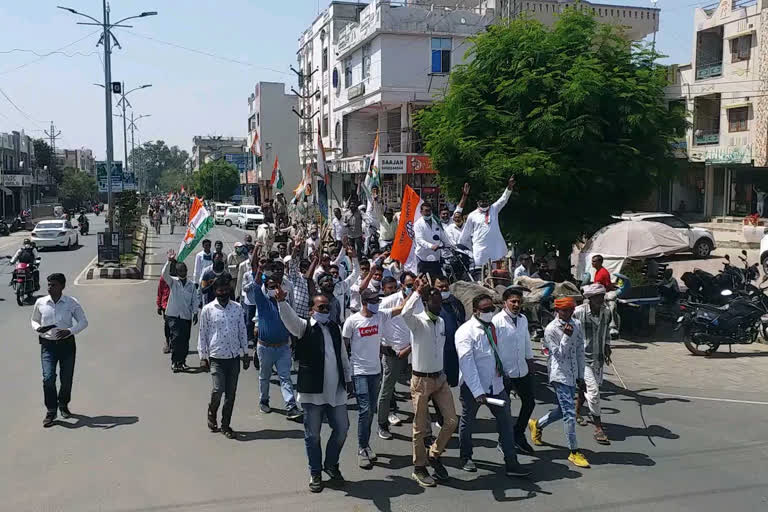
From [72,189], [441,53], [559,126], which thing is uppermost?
[441,53]

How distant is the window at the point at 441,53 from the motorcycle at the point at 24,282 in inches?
907

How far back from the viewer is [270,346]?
8852mm

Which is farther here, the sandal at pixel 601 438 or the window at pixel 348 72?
the window at pixel 348 72

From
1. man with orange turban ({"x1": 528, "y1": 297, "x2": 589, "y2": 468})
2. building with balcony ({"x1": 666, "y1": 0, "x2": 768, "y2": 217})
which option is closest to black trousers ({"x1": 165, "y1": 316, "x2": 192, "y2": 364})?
man with orange turban ({"x1": 528, "y1": 297, "x2": 589, "y2": 468})

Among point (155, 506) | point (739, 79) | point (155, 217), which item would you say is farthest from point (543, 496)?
point (155, 217)

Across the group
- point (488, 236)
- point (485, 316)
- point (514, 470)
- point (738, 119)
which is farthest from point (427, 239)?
point (738, 119)

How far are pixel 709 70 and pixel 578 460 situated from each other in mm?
33858

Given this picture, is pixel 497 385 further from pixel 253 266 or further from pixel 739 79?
pixel 739 79

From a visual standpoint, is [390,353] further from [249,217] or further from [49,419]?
[249,217]

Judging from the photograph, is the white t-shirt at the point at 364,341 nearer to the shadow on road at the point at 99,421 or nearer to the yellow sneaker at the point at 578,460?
the yellow sneaker at the point at 578,460

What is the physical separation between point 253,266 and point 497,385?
178 inches

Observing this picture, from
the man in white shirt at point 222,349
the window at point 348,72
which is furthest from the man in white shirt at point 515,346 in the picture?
the window at point 348,72

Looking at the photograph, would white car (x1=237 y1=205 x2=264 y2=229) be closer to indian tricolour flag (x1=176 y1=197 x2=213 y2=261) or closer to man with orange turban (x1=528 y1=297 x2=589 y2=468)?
indian tricolour flag (x1=176 y1=197 x2=213 y2=261)

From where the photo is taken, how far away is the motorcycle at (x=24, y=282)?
1820 centimetres
